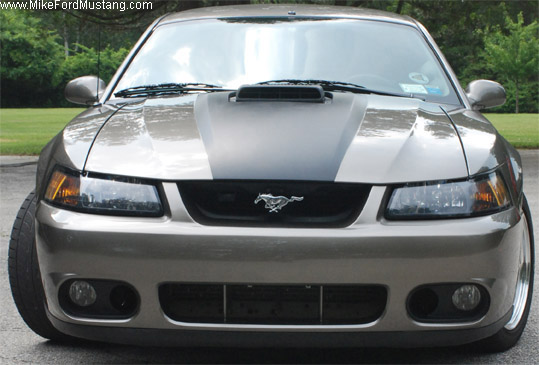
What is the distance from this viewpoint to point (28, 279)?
10.6 ft

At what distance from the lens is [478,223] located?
273cm

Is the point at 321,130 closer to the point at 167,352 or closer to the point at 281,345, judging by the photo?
the point at 281,345

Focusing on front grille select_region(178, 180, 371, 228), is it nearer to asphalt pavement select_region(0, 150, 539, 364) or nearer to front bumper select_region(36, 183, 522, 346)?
front bumper select_region(36, 183, 522, 346)

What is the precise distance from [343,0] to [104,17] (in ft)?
17.4

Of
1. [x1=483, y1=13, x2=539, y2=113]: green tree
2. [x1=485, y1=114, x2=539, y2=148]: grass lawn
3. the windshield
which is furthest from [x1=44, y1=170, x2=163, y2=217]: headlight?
[x1=483, y1=13, x2=539, y2=113]: green tree

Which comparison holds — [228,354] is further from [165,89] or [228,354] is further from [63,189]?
[165,89]

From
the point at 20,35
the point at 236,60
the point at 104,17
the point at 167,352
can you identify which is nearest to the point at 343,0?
the point at 104,17

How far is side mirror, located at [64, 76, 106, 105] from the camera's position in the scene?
409 centimetres

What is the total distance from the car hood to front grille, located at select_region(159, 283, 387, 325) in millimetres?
373

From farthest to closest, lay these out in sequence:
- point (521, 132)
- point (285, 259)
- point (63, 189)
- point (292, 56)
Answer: point (521, 132) → point (292, 56) → point (63, 189) → point (285, 259)

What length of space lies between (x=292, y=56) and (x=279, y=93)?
2.19 feet

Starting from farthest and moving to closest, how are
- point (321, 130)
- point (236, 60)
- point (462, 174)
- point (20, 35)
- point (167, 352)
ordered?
point (20, 35)
point (236, 60)
point (167, 352)
point (321, 130)
point (462, 174)

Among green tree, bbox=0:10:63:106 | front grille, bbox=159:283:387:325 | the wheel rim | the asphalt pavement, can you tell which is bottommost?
green tree, bbox=0:10:63:106

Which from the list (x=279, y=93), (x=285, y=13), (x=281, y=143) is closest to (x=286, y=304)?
(x=281, y=143)
